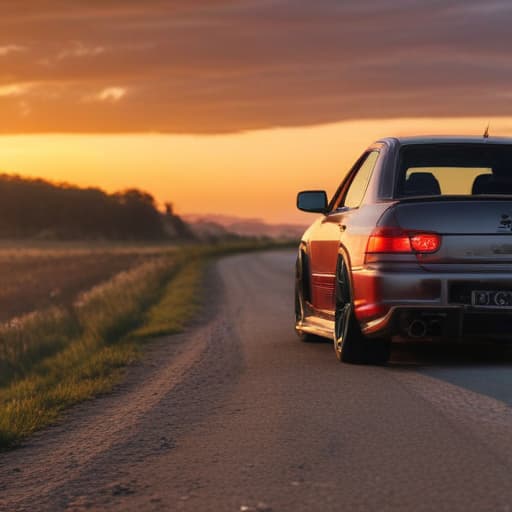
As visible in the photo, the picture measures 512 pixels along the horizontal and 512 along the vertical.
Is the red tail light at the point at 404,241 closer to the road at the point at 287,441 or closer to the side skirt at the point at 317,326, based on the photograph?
the road at the point at 287,441

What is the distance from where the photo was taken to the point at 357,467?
5.69 meters

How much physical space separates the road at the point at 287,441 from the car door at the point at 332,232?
60 centimetres

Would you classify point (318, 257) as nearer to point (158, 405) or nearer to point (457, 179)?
point (457, 179)

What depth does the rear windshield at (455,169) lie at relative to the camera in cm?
938

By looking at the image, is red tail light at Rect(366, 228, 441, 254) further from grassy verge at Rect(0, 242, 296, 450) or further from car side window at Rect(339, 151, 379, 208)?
grassy verge at Rect(0, 242, 296, 450)

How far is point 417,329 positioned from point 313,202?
2.42m

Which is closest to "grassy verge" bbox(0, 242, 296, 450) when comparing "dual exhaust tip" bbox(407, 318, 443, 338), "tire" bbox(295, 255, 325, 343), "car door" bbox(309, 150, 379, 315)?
"tire" bbox(295, 255, 325, 343)

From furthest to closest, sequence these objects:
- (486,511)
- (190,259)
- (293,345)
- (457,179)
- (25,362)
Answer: (190,259) < (25,362) < (293,345) < (457,179) < (486,511)

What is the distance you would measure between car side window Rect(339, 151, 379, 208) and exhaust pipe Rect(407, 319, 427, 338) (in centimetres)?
136

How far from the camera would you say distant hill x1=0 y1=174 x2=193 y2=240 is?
150 meters

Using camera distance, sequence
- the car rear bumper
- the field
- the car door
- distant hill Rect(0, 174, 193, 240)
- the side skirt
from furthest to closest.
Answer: distant hill Rect(0, 174, 193, 240) → the field → the side skirt → the car door → the car rear bumper

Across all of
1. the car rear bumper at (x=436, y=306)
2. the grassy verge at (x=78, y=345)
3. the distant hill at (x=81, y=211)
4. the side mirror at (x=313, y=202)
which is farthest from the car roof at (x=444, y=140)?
the distant hill at (x=81, y=211)

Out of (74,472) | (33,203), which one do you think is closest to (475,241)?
(74,472)

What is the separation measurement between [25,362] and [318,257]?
679 centimetres
